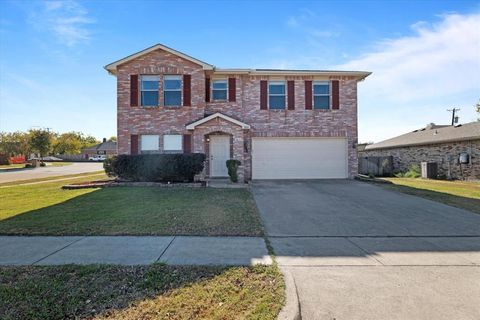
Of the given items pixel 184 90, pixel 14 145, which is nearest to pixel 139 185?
pixel 184 90

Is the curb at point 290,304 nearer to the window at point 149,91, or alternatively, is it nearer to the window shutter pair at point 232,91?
the window shutter pair at point 232,91

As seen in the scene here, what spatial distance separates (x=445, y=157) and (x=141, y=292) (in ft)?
71.4

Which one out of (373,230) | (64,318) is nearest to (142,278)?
(64,318)

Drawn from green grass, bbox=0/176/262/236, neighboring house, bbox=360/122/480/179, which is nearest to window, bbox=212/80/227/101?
green grass, bbox=0/176/262/236

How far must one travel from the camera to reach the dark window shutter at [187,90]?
1551 centimetres

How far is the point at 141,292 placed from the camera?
137 inches

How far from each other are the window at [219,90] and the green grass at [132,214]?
704cm

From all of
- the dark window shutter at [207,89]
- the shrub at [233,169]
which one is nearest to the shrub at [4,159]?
the dark window shutter at [207,89]

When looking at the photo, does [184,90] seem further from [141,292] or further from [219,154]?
Answer: [141,292]

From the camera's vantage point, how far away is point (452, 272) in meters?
4.20

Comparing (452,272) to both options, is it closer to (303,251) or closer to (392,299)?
(392,299)

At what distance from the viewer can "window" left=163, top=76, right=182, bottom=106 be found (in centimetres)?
1559

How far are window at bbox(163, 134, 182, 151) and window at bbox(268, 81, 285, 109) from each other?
573 centimetres

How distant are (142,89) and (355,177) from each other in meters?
13.4
